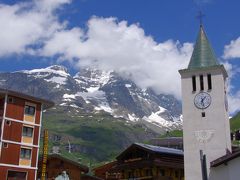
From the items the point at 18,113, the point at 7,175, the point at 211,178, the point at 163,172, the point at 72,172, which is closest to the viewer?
the point at 211,178

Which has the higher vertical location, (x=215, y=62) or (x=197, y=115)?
(x=215, y=62)

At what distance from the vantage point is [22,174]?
59.2 meters

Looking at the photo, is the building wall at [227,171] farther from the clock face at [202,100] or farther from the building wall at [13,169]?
the building wall at [13,169]

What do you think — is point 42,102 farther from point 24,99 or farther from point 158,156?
point 158,156

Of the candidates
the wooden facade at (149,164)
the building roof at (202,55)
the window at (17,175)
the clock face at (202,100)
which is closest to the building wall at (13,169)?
the window at (17,175)

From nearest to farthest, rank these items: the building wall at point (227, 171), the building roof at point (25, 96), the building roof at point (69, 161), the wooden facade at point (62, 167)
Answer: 1. the building wall at point (227, 171)
2. the building roof at point (25, 96)
3. the building roof at point (69, 161)
4. the wooden facade at point (62, 167)

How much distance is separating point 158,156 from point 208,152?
10.00 meters

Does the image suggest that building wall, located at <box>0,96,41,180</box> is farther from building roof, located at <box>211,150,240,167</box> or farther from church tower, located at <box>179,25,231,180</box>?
building roof, located at <box>211,150,240,167</box>

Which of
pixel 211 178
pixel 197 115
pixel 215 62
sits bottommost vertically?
pixel 211 178

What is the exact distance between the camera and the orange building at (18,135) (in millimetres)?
57812

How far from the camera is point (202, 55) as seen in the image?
62719 millimetres

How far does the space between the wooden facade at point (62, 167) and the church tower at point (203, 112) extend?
65.7ft

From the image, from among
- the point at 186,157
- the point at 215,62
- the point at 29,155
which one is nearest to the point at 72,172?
the point at 29,155

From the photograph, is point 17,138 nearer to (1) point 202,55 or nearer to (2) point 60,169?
(2) point 60,169
